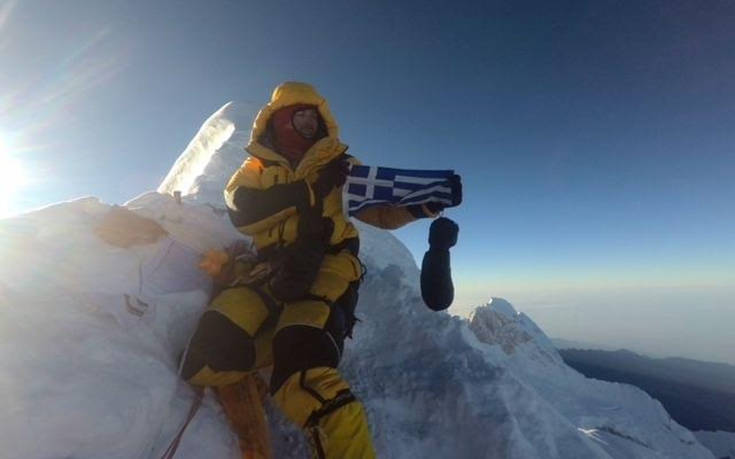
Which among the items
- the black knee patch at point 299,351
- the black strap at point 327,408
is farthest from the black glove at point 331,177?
the black strap at point 327,408

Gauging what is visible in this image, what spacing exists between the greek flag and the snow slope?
176 cm

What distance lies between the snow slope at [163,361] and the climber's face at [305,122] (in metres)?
1.64

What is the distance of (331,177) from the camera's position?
4.67 m

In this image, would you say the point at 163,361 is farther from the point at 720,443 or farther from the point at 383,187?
the point at 720,443

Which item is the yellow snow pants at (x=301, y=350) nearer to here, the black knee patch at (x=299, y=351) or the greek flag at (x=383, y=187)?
the black knee patch at (x=299, y=351)

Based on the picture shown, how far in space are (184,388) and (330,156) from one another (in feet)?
8.70

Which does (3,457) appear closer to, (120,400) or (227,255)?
(120,400)

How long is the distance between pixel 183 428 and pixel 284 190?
2.21 metres

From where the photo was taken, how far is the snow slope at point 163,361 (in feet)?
8.58

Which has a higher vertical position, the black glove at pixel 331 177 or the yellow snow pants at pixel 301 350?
the black glove at pixel 331 177

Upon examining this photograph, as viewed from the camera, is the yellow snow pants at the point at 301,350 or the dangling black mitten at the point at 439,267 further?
the dangling black mitten at the point at 439,267

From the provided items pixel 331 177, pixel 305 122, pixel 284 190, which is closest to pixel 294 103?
pixel 305 122

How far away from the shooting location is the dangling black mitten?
4.18m

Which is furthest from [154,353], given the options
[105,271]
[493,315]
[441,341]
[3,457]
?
[493,315]
